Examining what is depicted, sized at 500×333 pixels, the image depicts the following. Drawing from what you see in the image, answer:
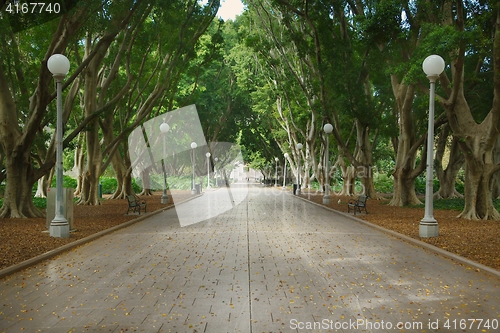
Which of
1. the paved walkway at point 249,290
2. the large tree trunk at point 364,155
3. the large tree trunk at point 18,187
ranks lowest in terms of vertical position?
the paved walkway at point 249,290

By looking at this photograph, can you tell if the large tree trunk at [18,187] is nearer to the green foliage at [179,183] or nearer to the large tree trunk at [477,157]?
the large tree trunk at [477,157]

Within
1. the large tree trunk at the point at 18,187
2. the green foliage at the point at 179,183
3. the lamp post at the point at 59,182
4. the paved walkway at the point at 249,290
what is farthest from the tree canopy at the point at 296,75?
the green foliage at the point at 179,183

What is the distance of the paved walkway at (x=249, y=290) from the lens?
5531 millimetres

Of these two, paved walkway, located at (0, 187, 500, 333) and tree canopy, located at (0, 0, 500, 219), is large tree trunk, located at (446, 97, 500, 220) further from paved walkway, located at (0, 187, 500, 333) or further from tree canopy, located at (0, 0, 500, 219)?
paved walkway, located at (0, 187, 500, 333)

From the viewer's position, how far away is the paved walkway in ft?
18.1

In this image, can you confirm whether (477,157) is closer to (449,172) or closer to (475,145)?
(475,145)

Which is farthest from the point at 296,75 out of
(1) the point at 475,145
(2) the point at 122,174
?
(2) the point at 122,174

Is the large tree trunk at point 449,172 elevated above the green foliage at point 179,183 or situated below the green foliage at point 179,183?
above

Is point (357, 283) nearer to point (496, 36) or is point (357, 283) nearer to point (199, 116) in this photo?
point (496, 36)

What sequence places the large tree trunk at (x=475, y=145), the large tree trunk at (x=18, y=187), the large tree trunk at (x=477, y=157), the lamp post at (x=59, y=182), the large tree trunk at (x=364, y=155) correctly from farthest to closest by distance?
the large tree trunk at (x=364, y=155), the large tree trunk at (x=18, y=187), the large tree trunk at (x=477, y=157), the large tree trunk at (x=475, y=145), the lamp post at (x=59, y=182)

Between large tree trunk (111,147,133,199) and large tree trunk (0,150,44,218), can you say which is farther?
large tree trunk (111,147,133,199)

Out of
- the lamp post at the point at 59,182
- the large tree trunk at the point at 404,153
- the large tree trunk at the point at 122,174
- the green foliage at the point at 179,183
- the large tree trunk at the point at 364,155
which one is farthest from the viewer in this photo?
the green foliage at the point at 179,183

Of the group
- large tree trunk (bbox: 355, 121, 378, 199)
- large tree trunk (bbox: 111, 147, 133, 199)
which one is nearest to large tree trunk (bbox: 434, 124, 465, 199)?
large tree trunk (bbox: 355, 121, 378, 199)

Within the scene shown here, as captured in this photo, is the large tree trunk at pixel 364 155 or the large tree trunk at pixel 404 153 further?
the large tree trunk at pixel 364 155
